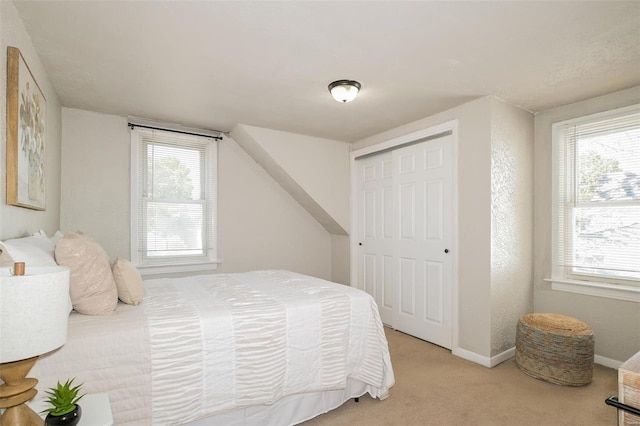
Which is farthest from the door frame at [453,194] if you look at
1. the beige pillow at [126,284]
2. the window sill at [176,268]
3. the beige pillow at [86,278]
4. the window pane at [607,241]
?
the beige pillow at [86,278]

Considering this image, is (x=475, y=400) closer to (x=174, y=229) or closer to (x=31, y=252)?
(x=31, y=252)

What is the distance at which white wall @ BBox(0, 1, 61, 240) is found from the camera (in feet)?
5.27

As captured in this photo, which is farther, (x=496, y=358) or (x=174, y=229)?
(x=174, y=229)

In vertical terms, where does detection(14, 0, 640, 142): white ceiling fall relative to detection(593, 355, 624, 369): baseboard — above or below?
above

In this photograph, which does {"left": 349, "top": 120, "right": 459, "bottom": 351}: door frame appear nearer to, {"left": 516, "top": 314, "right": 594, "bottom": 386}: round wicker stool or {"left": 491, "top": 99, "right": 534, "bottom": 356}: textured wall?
{"left": 491, "top": 99, "right": 534, "bottom": 356}: textured wall

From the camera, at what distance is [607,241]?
2.90 metres

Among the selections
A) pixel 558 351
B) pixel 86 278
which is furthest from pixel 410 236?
pixel 86 278

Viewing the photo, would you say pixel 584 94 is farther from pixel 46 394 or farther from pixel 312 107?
pixel 46 394

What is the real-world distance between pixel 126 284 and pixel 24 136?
39.3 inches

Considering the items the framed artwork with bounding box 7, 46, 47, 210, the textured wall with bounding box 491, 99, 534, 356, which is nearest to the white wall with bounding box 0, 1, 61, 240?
the framed artwork with bounding box 7, 46, 47, 210

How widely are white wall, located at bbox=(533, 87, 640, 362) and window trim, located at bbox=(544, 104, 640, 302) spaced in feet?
0.13

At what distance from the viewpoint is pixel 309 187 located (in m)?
4.23

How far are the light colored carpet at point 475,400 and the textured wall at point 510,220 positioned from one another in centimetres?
38

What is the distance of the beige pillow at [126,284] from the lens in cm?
190
